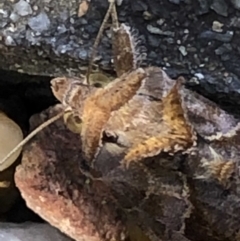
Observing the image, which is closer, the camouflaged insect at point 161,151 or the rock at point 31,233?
the camouflaged insect at point 161,151

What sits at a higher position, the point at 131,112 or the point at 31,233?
the point at 131,112

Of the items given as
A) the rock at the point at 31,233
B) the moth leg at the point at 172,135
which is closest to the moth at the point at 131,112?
the moth leg at the point at 172,135

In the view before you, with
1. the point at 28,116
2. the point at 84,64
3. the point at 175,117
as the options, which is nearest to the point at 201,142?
the point at 175,117

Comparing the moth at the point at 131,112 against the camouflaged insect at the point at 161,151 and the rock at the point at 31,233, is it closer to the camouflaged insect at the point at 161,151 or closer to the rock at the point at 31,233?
the camouflaged insect at the point at 161,151

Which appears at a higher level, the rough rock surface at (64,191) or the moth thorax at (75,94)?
the moth thorax at (75,94)

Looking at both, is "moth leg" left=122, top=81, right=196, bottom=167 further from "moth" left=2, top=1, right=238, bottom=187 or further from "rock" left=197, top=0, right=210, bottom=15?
"rock" left=197, top=0, right=210, bottom=15

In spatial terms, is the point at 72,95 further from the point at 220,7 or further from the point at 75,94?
the point at 220,7

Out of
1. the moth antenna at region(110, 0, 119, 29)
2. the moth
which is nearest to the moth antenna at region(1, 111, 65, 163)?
the moth

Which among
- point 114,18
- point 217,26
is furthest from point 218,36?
point 114,18
